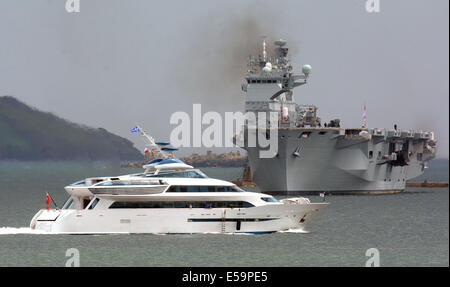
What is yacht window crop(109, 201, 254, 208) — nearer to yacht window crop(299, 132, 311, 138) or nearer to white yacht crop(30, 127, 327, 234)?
white yacht crop(30, 127, 327, 234)

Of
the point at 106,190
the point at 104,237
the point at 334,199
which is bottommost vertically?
the point at 334,199

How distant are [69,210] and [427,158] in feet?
261

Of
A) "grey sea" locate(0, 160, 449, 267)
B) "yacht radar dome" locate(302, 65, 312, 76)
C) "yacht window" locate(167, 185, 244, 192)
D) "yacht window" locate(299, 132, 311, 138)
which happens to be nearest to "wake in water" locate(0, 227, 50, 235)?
"grey sea" locate(0, 160, 449, 267)

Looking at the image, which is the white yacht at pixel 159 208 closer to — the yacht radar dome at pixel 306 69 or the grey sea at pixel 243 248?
the grey sea at pixel 243 248

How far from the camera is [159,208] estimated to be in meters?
48.0

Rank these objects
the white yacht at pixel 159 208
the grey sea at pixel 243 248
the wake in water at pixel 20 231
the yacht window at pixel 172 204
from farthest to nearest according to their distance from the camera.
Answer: the wake in water at pixel 20 231, the yacht window at pixel 172 204, the white yacht at pixel 159 208, the grey sea at pixel 243 248

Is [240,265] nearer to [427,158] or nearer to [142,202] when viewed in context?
[142,202]

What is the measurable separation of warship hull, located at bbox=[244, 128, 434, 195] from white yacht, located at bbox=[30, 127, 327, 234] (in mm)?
42450

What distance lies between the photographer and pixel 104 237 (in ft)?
164

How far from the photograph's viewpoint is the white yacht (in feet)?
157

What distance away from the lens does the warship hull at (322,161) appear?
91000mm

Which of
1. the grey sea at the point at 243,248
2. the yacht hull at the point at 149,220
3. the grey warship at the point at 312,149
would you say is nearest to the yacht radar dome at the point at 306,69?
the grey warship at the point at 312,149

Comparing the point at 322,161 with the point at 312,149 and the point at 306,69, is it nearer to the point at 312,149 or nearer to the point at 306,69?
the point at 312,149
